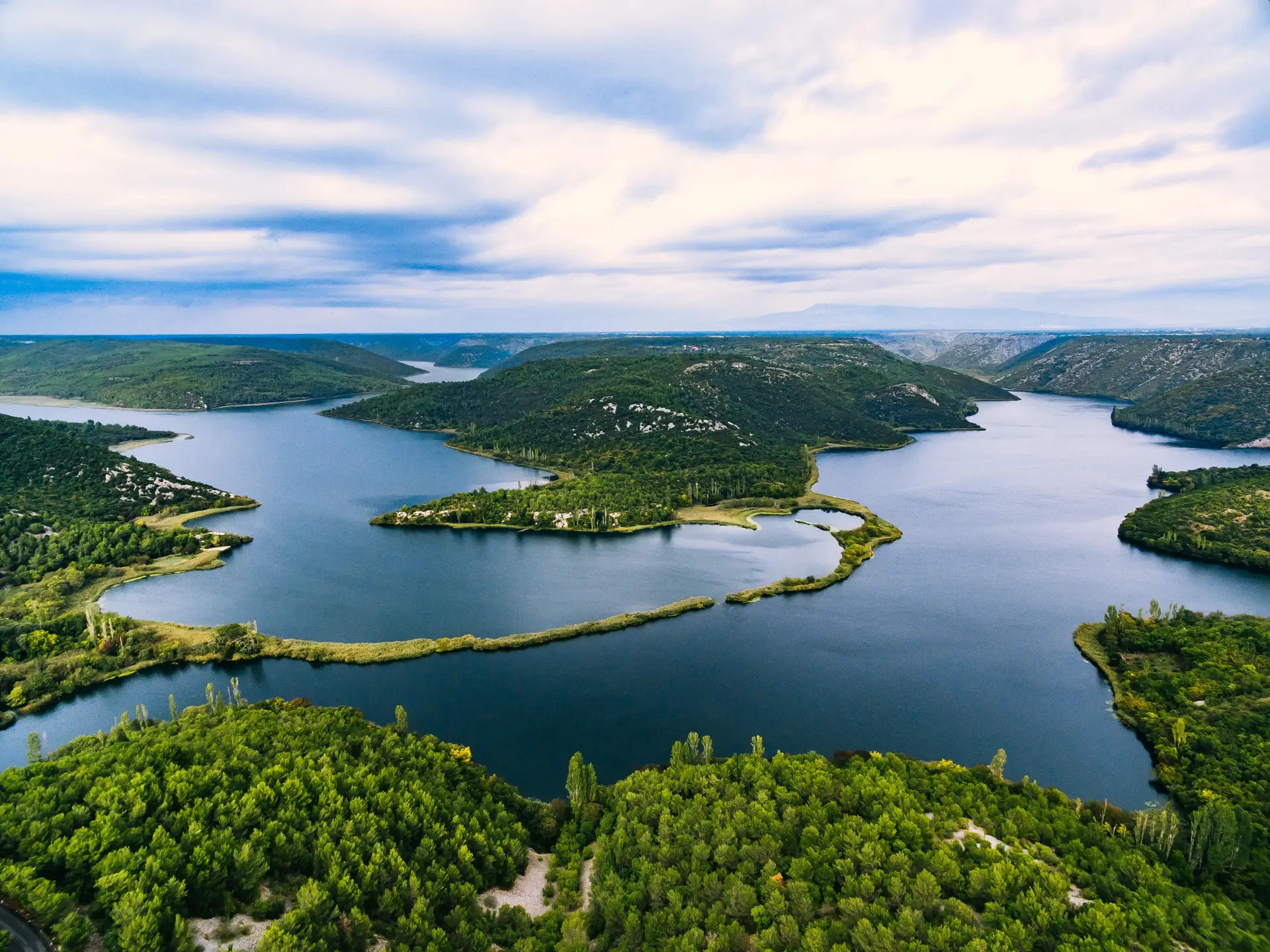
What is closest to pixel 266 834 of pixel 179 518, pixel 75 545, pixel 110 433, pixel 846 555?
pixel 846 555

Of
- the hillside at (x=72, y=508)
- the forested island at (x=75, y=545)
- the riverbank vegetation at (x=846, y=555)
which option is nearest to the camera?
the forested island at (x=75, y=545)

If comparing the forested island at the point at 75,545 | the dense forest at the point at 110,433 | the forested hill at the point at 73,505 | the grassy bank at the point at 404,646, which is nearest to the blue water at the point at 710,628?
the grassy bank at the point at 404,646

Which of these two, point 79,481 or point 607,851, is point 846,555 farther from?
point 79,481

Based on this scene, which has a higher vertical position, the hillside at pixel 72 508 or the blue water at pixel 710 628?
the hillside at pixel 72 508

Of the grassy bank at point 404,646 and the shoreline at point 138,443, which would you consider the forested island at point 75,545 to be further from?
the shoreline at point 138,443

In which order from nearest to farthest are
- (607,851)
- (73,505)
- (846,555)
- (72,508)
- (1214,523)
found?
(607,851), (846,555), (1214,523), (72,508), (73,505)

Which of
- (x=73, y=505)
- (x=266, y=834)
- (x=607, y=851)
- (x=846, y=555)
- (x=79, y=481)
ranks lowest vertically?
(x=607, y=851)

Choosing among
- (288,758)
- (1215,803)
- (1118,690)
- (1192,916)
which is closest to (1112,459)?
(1118,690)
